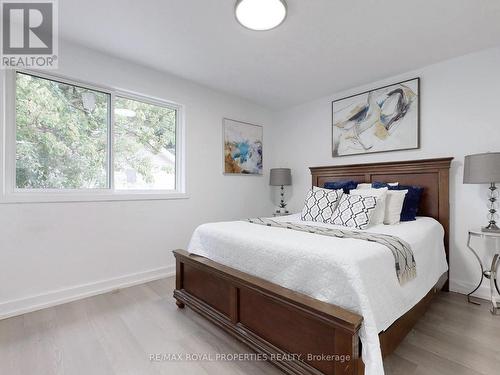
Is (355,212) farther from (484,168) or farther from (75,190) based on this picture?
(75,190)

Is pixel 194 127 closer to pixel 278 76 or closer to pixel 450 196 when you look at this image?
pixel 278 76

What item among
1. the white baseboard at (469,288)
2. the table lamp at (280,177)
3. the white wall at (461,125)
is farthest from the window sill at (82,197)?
the white baseboard at (469,288)

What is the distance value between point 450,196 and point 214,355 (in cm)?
275

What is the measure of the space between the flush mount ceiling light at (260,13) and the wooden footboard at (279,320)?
1908 millimetres

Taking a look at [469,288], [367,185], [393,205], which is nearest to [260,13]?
[393,205]

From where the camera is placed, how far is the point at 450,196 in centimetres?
268

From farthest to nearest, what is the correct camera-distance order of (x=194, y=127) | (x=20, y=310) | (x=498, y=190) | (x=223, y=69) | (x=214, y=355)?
(x=194, y=127) < (x=223, y=69) < (x=498, y=190) < (x=20, y=310) < (x=214, y=355)

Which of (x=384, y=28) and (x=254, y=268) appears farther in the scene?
(x=384, y=28)

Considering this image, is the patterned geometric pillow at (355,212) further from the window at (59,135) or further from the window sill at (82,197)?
the window at (59,135)

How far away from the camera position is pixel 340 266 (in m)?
1.29

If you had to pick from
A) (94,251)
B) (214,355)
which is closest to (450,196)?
(214,355)

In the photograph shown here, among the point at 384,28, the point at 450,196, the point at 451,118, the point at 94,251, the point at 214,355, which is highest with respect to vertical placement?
the point at 384,28

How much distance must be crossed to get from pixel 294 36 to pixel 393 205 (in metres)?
1.84

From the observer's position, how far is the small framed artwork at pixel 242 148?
375 cm
